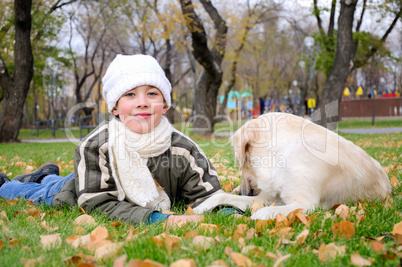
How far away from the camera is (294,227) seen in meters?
2.50

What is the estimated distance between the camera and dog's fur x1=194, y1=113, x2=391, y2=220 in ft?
9.66

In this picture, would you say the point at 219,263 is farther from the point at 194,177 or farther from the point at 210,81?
the point at 210,81

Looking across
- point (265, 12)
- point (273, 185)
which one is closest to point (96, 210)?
point (273, 185)

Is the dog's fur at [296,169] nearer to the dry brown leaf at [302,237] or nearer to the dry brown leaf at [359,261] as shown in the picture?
the dry brown leaf at [302,237]

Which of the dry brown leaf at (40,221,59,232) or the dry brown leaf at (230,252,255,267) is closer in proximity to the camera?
the dry brown leaf at (230,252,255,267)

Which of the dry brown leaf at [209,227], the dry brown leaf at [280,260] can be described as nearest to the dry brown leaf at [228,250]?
the dry brown leaf at [280,260]

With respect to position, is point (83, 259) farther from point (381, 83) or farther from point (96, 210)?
point (381, 83)

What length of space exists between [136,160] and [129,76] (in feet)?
2.35

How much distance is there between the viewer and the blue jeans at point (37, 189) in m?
3.59

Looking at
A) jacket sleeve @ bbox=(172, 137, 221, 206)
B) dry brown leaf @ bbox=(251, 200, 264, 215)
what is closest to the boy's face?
jacket sleeve @ bbox=(172, 137, 221, 206)

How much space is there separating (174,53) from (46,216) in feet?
91.6

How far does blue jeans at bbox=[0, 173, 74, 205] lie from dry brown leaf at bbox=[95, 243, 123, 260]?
170 centimetres

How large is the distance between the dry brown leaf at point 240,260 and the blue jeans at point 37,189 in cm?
225

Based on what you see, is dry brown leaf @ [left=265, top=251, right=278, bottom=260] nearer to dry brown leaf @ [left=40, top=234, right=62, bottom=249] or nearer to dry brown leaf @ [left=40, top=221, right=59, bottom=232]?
dry brown leaf @ [left=40, top=234, right=62, bottom=249]
